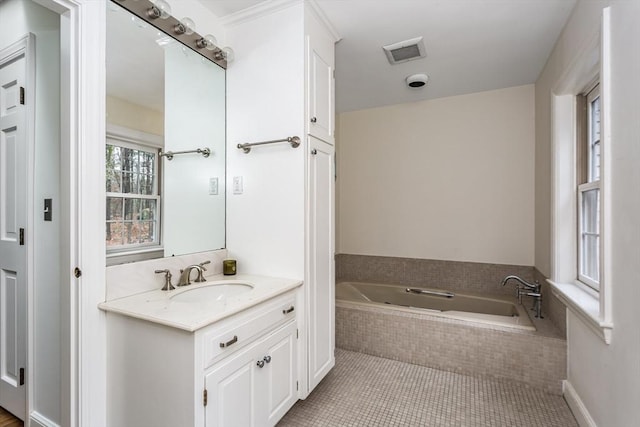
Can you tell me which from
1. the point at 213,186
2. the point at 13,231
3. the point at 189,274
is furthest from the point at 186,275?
the point at 13,231

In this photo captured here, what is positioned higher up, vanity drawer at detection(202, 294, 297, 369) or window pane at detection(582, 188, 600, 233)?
window pane at detection(582, 188, 600, 233)

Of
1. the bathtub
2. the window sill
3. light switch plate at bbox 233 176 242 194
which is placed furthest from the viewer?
the bathtub

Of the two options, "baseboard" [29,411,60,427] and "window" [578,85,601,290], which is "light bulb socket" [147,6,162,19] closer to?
"baseboard" [29,411,60,427]

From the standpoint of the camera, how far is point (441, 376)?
2234 mm

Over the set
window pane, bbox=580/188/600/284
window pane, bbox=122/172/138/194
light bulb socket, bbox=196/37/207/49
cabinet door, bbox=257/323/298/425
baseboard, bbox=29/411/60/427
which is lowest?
baseboard, bbox=29/411/60/427

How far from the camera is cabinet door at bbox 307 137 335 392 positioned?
184cm

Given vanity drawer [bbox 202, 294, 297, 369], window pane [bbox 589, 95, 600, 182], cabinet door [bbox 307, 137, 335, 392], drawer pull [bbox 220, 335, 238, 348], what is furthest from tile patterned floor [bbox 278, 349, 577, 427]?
window pane [bbox 589, 95, 600, 182]

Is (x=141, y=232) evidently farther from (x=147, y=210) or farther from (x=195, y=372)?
(x=195, y=372)

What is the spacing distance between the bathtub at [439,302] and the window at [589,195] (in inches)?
22.0

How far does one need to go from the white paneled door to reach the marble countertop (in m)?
0.73

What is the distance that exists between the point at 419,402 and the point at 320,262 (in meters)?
1.03

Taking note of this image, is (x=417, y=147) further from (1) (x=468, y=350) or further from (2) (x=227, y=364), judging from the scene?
(2) (x=227, y=364)

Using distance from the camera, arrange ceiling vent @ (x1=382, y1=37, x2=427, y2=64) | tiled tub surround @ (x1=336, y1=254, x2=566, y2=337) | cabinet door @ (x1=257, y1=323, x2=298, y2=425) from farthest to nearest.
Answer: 1. tiled tub surround @ (x1=336, y1=254, x2=566, y2=337)
2. ceiling vent @ (x1=382, y1=37, x2=427, y2=64)
3. cabinet door @ (x1=257, y1=323, x2=298, y2=425)

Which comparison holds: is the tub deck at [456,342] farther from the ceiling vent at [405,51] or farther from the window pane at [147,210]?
the ceiling vent at [405,51]
